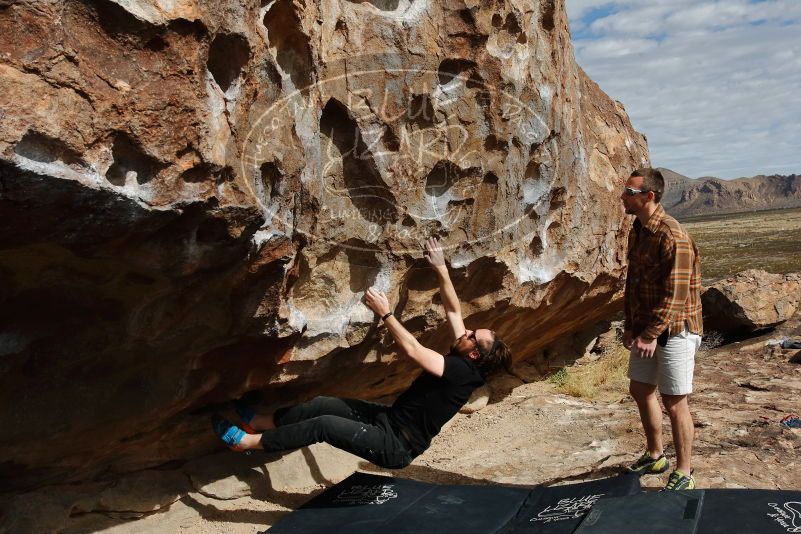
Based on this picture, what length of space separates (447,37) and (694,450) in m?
3.22

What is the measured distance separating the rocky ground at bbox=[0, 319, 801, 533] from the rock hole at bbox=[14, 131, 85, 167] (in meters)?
2.16

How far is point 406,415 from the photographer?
415 centimetres

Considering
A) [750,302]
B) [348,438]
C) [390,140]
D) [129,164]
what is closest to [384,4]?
[390,140]

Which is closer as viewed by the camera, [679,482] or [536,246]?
[679,482]

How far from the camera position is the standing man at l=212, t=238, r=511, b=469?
4.02 metres

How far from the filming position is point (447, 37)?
4316mm

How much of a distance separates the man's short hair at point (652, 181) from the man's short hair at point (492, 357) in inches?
48.3

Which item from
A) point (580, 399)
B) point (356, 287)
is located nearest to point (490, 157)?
point (356, 287)

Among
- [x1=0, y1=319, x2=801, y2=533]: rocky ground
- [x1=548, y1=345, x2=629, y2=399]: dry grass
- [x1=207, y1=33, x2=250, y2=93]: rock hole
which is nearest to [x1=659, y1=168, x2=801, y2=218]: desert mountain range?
[x1=548, y1=345, x2=629, y2=399]: dry grass

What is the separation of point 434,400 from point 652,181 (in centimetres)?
175

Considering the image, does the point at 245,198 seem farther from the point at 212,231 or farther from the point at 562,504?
the point at 562,504

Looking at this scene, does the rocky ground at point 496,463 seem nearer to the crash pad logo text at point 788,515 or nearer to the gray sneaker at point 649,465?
the gray sneaker at point 649,465

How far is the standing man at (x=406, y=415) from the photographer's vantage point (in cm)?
402

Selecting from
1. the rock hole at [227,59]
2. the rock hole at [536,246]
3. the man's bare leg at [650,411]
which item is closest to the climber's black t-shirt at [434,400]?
the man's bare leg at [650,411]
